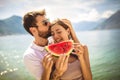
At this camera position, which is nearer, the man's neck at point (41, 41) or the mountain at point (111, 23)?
the man's neck at point (41, 41)

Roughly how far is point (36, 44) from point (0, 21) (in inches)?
25.3

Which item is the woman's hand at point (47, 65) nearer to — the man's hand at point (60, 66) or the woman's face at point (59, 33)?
the man's hand at point (60, 66)

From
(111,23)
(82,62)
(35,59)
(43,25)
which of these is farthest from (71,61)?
(111,23)

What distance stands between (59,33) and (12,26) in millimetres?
762

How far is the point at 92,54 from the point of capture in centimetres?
371

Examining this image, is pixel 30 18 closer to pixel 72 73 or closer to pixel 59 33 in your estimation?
pixel 59 33

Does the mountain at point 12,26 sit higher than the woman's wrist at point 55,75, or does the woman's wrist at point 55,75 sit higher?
the mountain at point 12,26

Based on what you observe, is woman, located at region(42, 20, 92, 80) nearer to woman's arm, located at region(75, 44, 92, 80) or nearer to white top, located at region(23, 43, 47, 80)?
woman's arm, located at region(75, 44, 92, 80)

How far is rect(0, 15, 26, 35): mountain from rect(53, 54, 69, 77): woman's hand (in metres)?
0.63

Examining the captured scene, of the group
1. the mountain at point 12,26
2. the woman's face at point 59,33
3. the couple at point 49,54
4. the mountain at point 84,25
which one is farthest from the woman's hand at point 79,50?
the mountain at point 12,26

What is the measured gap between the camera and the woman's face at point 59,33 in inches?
127

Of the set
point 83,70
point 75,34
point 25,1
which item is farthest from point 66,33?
point 25,1

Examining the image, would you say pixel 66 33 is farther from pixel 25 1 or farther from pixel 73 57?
pixel 25 1

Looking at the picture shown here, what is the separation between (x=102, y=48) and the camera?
384 cm
